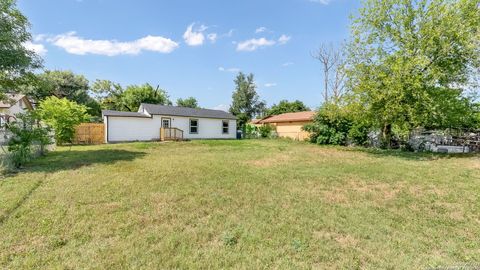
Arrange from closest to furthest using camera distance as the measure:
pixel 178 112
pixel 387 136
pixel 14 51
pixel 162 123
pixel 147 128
Answer: pixel 14 51, pixel 387 136, pixel 147 128, pixel 162 123, pixel 178 112

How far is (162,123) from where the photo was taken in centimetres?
2098

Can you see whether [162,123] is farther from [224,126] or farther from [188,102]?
[188,102]

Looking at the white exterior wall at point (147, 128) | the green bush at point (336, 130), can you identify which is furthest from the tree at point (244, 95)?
the green bush at point (336, 130)

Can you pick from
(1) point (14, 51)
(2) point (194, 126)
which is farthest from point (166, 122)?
(1) point (14, 51)

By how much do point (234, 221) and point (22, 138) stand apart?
8.32 metres

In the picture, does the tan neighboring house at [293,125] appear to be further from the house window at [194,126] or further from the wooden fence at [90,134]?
the wooden fence at [90,134]

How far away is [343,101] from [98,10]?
12.9m

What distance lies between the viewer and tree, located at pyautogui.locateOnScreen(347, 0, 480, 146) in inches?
442

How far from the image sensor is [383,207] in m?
4.82

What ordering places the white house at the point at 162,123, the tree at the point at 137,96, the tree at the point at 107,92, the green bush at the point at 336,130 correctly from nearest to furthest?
the green bush at the point at 336,130, the white house at the point at 162,123, the tree at the point at 137,96, the tree at the point at 107,92

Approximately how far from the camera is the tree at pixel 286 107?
130 feet

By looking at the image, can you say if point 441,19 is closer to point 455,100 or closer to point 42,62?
point 455,100

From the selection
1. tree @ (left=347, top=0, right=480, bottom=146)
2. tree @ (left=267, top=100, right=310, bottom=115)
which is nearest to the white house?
tree @ (left=347, top=0, right=480, bottom=146)

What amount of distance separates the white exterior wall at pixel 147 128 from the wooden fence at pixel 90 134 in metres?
0.68
